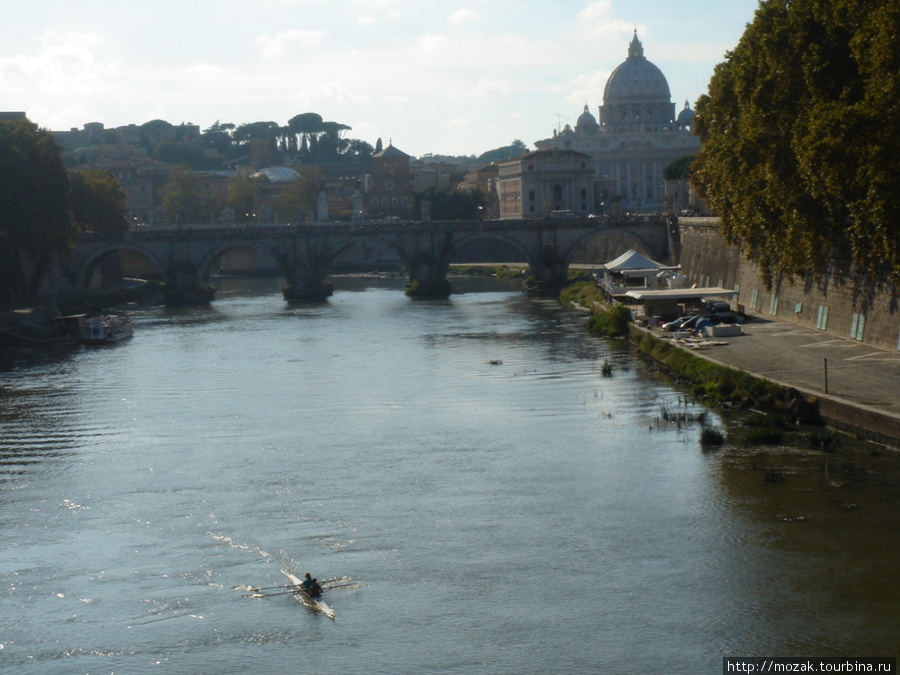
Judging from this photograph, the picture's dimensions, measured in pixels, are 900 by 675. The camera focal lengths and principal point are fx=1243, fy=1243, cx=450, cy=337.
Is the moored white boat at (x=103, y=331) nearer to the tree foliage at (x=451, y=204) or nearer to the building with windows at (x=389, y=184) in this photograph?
the tree foliage at (x=451, y=204)

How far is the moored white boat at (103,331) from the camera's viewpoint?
4312cm

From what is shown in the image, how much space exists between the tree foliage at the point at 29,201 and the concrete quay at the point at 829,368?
25865mm

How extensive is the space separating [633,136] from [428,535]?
135 meters

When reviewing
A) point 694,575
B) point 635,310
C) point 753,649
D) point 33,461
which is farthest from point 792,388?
point 635,310

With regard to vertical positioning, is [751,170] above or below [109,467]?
above

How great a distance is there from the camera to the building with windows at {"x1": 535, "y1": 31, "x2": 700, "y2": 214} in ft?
471

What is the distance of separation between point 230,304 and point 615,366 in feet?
105

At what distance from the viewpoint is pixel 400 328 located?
45.5m

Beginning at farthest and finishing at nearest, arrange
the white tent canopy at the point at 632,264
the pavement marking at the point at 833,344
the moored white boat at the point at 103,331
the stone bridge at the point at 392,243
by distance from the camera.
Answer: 1. the stone bridge at the point at 392,243
2. the white tent canopy at the point at 632,264
3. the moored white boat at the point at 103,331
4. the pavement marking at the point at 833,344

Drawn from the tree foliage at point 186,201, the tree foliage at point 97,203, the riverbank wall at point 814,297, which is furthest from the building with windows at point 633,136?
the riverbank wall at point 814,297

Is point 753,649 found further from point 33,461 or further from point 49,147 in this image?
point 49,147

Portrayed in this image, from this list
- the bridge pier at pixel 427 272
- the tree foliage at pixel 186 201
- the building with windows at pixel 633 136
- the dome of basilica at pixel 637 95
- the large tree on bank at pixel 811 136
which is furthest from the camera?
the dome of basilica at pixel 637 95

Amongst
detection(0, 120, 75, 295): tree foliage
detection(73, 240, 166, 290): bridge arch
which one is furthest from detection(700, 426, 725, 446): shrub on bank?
detection(73, 240, 166, 290): bridge arch

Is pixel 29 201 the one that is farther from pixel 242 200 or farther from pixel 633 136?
pixel 633 136
